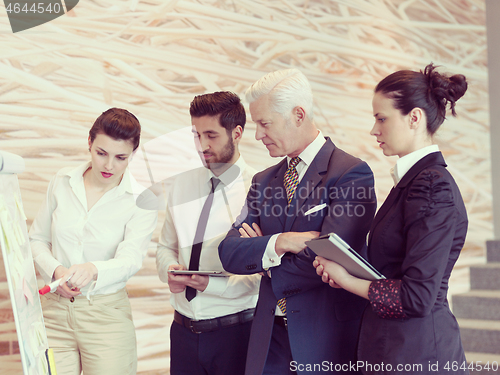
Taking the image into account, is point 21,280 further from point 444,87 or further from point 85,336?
point 444,87

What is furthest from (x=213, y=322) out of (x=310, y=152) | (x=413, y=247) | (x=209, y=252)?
(x=413, y=247)

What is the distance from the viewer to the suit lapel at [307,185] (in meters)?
1.93

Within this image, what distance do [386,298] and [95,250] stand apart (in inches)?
52.3

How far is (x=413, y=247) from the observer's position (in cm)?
148

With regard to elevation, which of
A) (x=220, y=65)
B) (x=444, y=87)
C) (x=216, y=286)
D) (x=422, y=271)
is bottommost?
(x=216, y=286)

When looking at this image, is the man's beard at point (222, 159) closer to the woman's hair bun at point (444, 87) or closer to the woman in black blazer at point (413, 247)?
the woman in black blazer at point (413, 247)

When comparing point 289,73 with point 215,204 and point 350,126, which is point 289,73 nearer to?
point 215,204

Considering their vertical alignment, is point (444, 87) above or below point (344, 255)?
above

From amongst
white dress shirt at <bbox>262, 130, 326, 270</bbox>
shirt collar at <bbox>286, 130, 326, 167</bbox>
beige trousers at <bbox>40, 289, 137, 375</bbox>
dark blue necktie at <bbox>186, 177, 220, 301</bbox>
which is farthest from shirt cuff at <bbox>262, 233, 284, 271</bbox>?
beige trousers at <bbox>40, 289, 137, 375</bbox>

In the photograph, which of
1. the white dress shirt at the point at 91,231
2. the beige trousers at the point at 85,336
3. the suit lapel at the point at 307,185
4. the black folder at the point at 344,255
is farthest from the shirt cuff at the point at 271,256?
the beige trousers at the point at 85,336

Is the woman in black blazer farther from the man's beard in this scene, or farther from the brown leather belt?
the man's beard

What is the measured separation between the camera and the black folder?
59.1 inches

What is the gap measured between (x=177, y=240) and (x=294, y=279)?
0.82 metres

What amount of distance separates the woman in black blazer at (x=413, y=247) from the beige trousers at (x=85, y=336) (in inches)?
39.3
